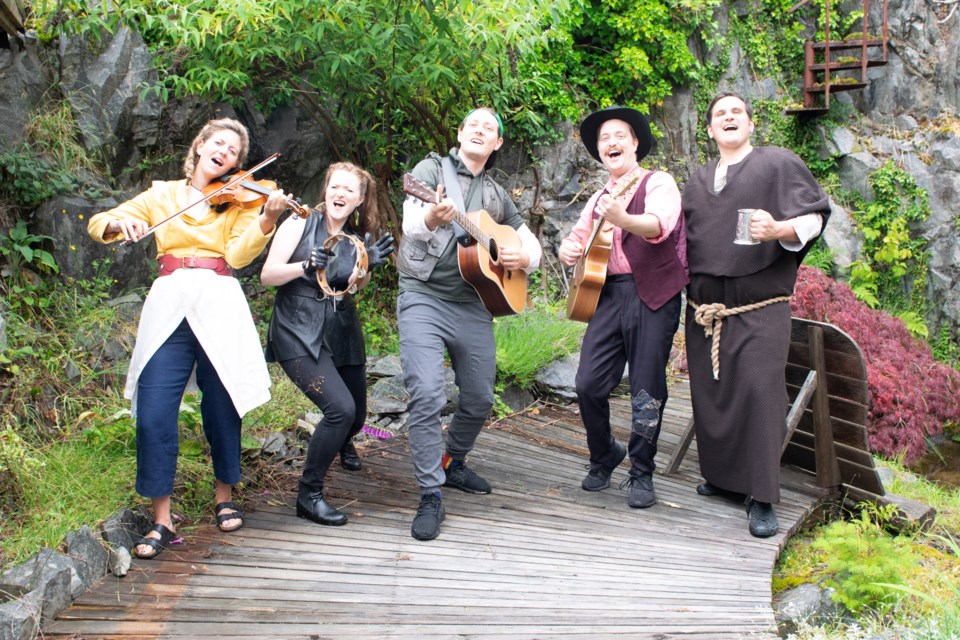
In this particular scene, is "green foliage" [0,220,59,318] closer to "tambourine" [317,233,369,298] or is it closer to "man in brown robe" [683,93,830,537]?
"tambourine" [317,233,369,298]

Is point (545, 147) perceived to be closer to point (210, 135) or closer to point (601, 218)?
point (601, 218)

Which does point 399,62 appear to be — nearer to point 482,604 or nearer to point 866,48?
point 482,604

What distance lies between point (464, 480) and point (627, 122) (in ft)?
6.86

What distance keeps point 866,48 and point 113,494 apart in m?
11.0

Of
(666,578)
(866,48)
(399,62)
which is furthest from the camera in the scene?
(866,48)

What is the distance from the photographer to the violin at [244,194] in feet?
11.7

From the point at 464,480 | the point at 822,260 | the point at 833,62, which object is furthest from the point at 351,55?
the point at 833,62

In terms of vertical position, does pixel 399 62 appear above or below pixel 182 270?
above

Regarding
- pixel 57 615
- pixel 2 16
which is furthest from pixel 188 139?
pixel 57 615

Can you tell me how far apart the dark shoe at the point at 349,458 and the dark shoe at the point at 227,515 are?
939 mm

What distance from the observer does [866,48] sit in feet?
36.0

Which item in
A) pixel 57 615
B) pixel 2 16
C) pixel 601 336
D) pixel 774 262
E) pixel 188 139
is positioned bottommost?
pixel 57 615

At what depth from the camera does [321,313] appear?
12.6ft

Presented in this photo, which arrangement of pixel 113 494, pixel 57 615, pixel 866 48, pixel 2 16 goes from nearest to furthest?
pixel 57 615, pixel 113 494, pixel 2 16, pixel 866 48
